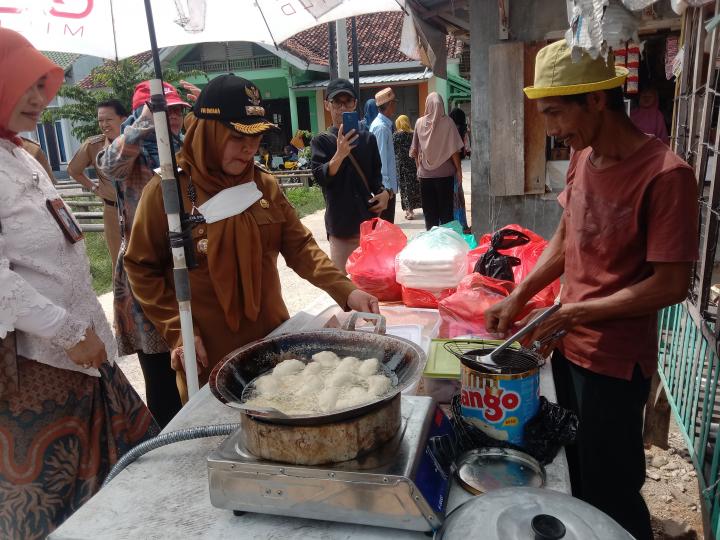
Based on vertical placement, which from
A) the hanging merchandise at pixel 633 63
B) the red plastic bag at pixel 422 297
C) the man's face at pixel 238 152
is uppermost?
the hanging merchandise at pixel 633 63

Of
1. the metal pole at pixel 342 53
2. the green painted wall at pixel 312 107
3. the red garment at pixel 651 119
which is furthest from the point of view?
the green painted wall at pixel 312 107

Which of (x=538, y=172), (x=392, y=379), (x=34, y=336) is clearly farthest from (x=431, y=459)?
(x=538, y=172)

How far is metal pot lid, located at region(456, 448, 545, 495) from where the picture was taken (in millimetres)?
1256

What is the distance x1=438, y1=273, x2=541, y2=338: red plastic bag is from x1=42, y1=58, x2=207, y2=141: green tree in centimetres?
1290

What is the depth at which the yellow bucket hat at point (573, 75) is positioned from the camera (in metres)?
1.70

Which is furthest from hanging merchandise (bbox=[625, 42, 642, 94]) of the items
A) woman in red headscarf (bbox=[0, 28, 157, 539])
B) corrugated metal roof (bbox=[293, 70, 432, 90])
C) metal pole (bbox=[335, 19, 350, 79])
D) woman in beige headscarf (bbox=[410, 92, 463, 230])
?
corrugated metal roof (bbox=[293, 70, 432, 90])

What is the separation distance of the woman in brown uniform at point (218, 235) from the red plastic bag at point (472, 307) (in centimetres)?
37

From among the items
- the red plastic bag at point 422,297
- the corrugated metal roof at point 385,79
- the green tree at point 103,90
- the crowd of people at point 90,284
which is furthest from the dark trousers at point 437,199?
the corrugated metal roof at point 385,79

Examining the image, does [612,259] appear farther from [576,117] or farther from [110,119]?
[110,119]

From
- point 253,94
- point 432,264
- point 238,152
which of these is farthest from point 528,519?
point 432,264

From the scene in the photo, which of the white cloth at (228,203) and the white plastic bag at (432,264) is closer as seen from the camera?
the white cloth at (228,203)

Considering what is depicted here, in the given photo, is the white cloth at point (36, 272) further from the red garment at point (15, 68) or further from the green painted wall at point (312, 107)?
the green painted wall at point (312, 107)

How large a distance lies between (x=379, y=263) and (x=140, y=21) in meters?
1.64

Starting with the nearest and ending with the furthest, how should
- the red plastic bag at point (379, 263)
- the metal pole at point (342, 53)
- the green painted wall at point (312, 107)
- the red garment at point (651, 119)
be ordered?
1. the red plastic bag at point (379, 263)
2. the red garment at point (651, 119)
3. the metal pole at point (342, 53)
4. the green painted wall at point (312, 107)
